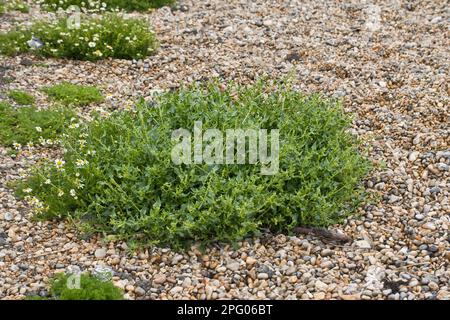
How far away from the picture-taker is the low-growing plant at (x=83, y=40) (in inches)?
371

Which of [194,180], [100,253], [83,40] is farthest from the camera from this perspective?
[83,40]

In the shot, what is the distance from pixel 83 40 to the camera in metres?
9.53

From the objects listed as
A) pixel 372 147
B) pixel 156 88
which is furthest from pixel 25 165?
pixel 372 147

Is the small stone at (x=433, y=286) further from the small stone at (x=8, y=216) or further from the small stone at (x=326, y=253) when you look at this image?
the small stone at (x=8, y=216)

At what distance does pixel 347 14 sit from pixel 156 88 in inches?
154

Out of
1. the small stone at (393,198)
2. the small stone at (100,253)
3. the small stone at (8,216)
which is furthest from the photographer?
the small stone at (393,198)

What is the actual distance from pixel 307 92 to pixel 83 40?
135 inches

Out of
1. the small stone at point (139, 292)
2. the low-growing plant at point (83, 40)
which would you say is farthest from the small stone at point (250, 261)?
the low-growing plant at point (83, 40)

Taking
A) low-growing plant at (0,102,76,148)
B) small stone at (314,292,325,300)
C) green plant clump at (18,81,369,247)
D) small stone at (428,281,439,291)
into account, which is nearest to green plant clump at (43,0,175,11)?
low-growing plant at (0,102,76,148)

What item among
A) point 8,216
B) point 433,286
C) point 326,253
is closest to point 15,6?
point 8,216

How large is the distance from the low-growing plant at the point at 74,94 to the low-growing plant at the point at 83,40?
998 mm

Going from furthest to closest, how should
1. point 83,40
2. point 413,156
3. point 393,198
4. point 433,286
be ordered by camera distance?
1. point 83,40
2. point 413,156
3. point 393,198
4. point 433,286

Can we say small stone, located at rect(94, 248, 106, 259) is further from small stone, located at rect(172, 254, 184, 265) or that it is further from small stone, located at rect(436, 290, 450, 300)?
small stone, located at rect(436, 290, 450, 300)

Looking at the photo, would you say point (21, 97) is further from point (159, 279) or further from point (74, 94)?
point (159, 279)
